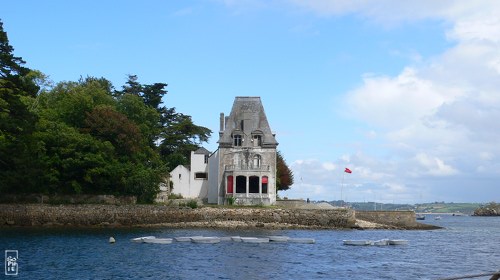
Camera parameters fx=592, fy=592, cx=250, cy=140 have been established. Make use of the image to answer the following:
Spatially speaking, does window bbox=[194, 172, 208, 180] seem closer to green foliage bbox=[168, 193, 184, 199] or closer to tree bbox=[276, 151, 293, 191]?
green foliage bbox=[168, 193, 184, 199]

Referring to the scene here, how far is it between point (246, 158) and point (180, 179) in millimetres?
12241

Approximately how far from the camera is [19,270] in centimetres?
3231

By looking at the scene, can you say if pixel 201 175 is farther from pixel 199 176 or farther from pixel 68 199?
pixel 68 199

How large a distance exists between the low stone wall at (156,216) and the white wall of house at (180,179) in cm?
1640

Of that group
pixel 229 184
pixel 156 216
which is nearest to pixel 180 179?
pixel 229 184

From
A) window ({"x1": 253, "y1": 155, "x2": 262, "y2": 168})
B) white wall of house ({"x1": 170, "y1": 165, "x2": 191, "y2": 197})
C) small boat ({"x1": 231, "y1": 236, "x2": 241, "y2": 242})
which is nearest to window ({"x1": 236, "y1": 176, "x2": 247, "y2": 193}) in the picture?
window ({"x1": 253, "y1": 155, "x2": 262, "y2": 168})

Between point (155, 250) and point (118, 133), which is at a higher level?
point (118, 133)

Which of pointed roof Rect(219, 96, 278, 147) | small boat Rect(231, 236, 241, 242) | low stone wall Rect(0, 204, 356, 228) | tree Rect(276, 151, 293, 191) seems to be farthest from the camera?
tree Rect(276, 151, 293, 191)

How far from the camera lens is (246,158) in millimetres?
78750

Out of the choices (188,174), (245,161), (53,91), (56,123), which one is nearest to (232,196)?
(245,161)

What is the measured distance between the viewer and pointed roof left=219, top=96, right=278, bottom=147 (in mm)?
78625

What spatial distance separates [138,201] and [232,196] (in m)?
12.8

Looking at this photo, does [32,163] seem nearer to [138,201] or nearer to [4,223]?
[4,223]

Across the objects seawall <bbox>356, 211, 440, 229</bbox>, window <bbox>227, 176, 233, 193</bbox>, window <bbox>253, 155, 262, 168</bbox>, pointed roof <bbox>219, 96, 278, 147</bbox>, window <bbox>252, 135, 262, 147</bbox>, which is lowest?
seawall <bbox>356, 211, 440, 229</bbox>
